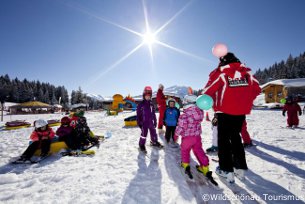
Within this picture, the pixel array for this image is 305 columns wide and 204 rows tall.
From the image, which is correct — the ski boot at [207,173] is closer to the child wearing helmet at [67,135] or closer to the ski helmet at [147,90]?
the ski helmet at [147,90]

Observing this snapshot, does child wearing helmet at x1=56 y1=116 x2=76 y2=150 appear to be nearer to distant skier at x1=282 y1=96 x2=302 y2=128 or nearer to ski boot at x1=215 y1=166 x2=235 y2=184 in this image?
ski boot at x1=215 y1=166 x2=235 y2=184

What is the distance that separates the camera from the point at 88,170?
145 inches

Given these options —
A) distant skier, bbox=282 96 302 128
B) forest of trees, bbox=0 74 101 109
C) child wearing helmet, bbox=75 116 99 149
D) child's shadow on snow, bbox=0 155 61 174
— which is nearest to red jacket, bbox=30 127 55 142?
child's shadow on snow, bbox=0 155 61 174

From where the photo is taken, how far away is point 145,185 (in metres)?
2.99

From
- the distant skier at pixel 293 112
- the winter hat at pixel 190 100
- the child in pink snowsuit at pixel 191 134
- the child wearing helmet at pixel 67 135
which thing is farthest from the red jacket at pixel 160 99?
the distant skier at pixel 293 112

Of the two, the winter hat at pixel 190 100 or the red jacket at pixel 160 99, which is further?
the red jacket at pixel 160 99

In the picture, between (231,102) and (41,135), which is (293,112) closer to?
(231,102)

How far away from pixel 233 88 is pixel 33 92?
104566 mm

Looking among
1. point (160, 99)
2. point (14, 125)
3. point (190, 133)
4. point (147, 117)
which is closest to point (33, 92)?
point (14, 125)

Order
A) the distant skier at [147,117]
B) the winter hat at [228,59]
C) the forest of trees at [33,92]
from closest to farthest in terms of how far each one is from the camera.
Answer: the winter hat at [228,59]
the distant skier at [147,117]
the forest of trees at [33,92]

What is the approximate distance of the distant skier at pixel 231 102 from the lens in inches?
120

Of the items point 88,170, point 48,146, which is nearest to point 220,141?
point 88,170

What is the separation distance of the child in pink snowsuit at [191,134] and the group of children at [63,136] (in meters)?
3.52

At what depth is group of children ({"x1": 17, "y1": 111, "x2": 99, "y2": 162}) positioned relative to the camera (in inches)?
186
